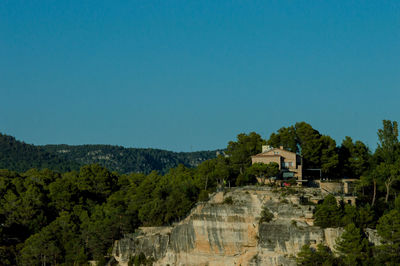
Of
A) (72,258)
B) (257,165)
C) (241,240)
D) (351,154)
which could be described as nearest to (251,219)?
(241,240)

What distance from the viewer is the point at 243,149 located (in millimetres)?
73000

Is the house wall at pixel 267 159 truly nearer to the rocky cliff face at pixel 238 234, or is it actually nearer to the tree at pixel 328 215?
the rocky cliff face at pixel 238 234

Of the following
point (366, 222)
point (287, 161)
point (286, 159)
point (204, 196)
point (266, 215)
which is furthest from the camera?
point (286, 159)

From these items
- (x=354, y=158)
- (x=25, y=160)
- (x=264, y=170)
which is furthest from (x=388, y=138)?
(x=25, y=160)

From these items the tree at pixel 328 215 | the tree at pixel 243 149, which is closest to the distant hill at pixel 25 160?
the tree at pixel 243 149

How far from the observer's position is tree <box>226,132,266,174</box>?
7194 cm

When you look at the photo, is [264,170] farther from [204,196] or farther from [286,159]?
[204,196]

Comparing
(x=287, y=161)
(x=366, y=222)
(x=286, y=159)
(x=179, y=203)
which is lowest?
(x=366, y=222)

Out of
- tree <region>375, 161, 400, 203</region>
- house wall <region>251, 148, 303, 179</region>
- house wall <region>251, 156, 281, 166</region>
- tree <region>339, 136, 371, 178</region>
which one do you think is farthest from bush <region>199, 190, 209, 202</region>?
tree <region>375, 161, 400, 203</region>

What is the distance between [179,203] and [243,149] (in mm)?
10861

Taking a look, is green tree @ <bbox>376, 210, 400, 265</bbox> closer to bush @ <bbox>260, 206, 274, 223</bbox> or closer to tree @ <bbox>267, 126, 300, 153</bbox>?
bush @ <bbox>260, 206, 274, 223</bbox>

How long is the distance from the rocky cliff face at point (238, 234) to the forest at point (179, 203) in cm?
142

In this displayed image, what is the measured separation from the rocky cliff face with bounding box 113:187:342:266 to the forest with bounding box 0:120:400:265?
142 centimetres

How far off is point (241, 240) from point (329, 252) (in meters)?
9.38
